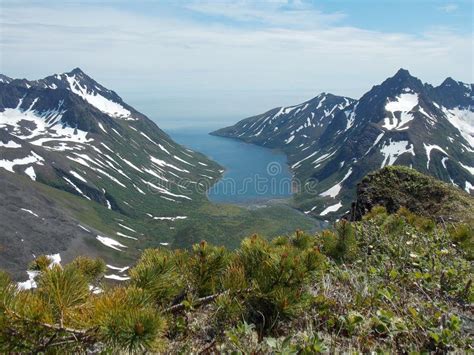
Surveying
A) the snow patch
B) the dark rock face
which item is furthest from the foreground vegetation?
the snow patch

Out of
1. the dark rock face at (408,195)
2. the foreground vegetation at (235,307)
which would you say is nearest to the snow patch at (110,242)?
the dark rock face at (408,195)

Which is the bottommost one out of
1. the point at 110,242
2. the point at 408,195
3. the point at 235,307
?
the point at 110,242

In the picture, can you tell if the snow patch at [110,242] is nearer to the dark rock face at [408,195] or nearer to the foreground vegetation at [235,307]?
the dark rock face at [408,195]

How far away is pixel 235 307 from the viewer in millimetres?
4867

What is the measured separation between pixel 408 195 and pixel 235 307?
1880cm

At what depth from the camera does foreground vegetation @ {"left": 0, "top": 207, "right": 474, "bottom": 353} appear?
11.8 feet

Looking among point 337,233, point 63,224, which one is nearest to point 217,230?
point 63,224

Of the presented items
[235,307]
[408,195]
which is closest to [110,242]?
[408,195]

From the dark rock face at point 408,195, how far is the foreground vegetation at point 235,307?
42.5ft

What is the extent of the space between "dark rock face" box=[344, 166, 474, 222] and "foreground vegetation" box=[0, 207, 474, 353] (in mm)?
12941

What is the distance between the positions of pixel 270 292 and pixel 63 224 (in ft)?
461

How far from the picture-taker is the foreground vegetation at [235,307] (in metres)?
3.60

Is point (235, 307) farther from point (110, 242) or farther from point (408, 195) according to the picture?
point (110, 242)

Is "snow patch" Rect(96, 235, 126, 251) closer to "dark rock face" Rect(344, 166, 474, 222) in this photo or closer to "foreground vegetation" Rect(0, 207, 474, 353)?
"dark rock face" Rect(344, 166, 474, 222)
